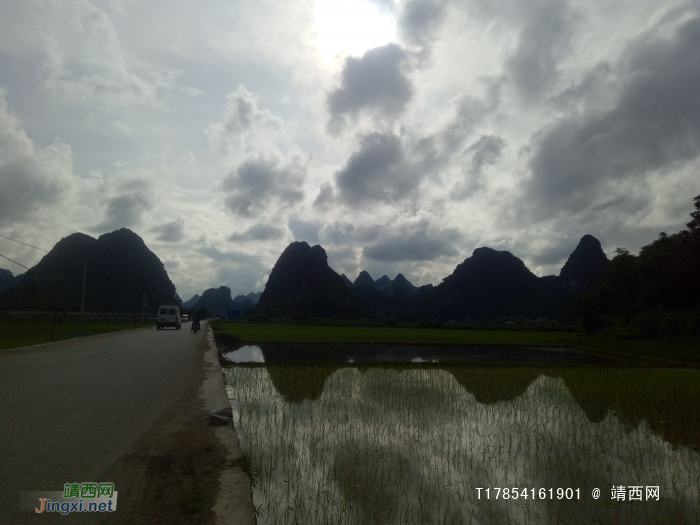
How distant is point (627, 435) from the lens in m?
7.56

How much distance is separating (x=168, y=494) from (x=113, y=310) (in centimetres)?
9723

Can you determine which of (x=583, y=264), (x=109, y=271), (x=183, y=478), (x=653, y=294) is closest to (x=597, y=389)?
(x=183, y=478)

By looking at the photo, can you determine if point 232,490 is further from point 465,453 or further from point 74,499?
point 465,453

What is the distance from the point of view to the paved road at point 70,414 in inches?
179

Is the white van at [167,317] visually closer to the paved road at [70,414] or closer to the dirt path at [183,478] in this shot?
the paved road at [70,414]

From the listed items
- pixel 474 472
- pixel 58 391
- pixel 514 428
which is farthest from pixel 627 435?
pixel 58 391

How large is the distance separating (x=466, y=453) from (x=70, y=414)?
6163 mm

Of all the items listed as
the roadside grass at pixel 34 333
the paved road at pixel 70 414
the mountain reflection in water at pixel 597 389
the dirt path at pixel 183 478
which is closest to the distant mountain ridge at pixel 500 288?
the roadside grass at pixel 34 333

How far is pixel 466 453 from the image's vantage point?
6.35 m

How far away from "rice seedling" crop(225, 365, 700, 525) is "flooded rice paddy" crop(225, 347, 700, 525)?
0.9 inches

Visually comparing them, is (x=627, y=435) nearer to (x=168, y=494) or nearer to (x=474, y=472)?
(x=474, y=472)

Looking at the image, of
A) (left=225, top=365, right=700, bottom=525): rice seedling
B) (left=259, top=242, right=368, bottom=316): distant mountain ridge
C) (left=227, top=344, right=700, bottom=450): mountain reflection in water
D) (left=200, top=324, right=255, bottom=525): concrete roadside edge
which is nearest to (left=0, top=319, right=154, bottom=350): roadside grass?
(left=227, top=344, right=700, bottom=450): mountain reflection in water

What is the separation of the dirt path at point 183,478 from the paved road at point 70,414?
285mm

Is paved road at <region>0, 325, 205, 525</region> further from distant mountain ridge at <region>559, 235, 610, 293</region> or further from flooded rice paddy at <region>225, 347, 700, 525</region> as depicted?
distant mountain ridge at <region>559, 235, 610, 293</region>
